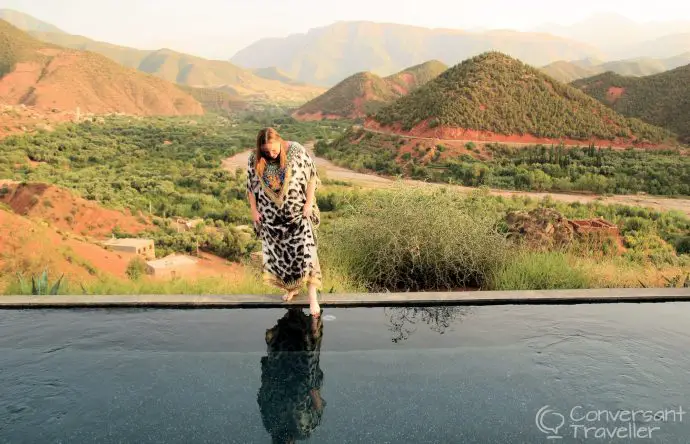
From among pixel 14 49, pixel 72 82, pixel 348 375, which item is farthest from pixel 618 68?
pixel 348 375

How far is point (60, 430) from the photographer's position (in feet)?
7.73

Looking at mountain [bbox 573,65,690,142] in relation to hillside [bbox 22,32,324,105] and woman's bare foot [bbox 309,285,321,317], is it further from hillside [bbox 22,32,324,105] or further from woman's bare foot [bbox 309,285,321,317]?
hillside [bbox 22,32,324,105]

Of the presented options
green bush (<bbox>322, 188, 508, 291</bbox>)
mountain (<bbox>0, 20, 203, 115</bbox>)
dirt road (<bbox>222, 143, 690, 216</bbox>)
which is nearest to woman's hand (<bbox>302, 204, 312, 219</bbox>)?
Answer: green bush (<bbox>322, 188, 508, 291</bbox>)

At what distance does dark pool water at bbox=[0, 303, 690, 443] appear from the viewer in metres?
2.36

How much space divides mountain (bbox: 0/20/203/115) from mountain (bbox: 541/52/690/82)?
249 feet

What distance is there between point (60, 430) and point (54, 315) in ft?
4.44

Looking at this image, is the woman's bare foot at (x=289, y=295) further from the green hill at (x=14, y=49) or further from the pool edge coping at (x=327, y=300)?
the green hill at (x=14, y=49)

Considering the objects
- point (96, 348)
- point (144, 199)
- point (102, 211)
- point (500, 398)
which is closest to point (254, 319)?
point (96, 348)

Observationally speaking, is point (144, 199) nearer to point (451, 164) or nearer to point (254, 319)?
point (451, 164)

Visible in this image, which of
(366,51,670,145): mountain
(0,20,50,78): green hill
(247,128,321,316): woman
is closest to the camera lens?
(247,128,321,316): woman

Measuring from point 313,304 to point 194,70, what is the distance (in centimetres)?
18132

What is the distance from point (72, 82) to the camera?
72.6 m

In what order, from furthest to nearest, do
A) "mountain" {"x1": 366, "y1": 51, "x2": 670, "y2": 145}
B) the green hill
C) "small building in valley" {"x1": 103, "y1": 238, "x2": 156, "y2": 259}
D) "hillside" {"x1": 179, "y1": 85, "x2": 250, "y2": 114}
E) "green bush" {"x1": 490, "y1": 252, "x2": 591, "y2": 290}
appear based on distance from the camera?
"hillside" {"x1": 179, "y1": 85, "x2": 250, "y2": 114} → the green hill → "mountain" {"x1": 366, "y1": 51, "x2": 670, "y2": 145} → "small building in valley" {"x1": 103, "y1": 238, "x2": 156, "y2": 259} → "green bush" {"x1": 490, "y1": 252, "x2": 591, "y2": 290}

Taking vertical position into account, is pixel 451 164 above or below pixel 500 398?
below
